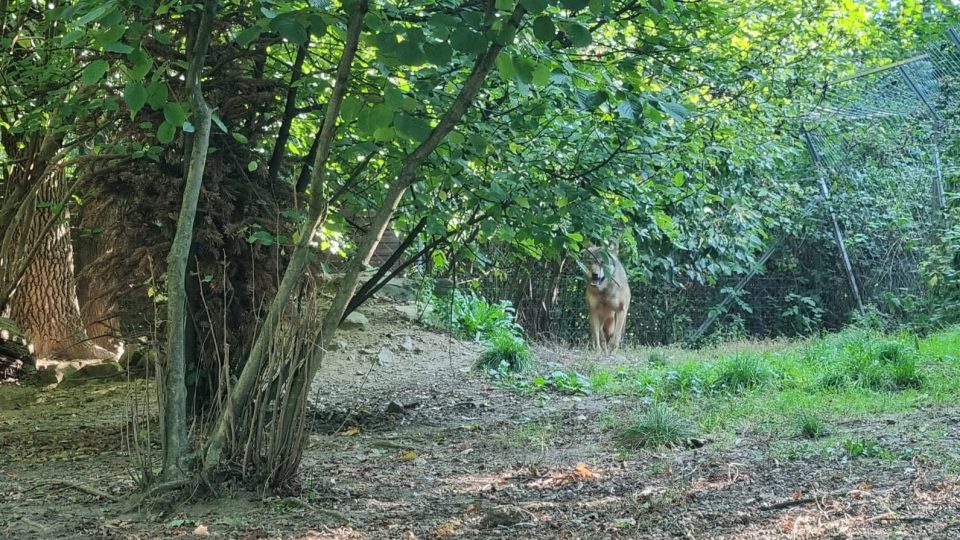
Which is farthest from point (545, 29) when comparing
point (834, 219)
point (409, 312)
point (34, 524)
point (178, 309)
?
point (834, 219)

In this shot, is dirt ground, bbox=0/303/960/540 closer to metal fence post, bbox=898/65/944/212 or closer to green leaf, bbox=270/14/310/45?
green leaf, bbox=270/14/310/45

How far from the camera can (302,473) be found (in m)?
4.69

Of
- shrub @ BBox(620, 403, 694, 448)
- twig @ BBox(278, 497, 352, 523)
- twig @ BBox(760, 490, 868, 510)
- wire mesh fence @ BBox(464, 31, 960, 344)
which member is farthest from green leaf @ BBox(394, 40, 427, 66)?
wire mesh fence @ BBox(464, 31, 960, 344)

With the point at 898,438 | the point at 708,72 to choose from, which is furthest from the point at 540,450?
the point at 708,72

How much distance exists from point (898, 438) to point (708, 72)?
2643 millimetres

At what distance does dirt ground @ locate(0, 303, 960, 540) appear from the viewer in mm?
3643

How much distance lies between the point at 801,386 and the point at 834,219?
19.6 feet

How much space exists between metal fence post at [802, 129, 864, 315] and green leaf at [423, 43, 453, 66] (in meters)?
9.95

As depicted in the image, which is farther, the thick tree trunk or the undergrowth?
the thick tree trunk

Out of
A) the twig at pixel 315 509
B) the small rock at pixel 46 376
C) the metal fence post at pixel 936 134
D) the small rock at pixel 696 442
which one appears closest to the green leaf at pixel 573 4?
the twig at pixel 315 509

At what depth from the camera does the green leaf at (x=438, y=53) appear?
10.2ft

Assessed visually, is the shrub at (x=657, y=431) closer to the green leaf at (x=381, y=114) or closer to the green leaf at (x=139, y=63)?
the green leaf at (x=381, y=114)

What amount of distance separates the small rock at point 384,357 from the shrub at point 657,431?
4135 mm

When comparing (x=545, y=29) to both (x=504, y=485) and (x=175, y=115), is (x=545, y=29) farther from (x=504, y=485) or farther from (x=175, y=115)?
(x=504, y=485)
